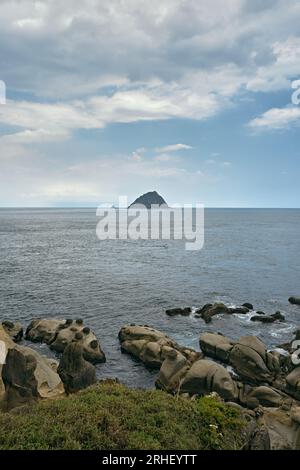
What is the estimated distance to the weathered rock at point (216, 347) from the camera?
36062 mm

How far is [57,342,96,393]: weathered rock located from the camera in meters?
28.4

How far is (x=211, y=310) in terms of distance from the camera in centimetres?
5050

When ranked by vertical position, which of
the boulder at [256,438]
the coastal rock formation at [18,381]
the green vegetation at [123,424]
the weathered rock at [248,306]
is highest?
the green vegetation at [123,424]

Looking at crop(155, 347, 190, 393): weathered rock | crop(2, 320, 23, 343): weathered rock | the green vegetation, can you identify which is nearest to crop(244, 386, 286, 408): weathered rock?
crop(155, 347, 190, 393): weathered rock

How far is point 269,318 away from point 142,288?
76.2 feet

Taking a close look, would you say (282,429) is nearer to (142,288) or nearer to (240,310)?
(240,310)

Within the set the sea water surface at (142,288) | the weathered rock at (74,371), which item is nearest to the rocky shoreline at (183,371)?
the weathered rock at (74,371)

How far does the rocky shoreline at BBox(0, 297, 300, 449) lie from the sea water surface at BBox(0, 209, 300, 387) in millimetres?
2205

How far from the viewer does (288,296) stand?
198ft

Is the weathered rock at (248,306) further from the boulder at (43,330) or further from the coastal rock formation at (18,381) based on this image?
the coastal rock formation at (18,381)

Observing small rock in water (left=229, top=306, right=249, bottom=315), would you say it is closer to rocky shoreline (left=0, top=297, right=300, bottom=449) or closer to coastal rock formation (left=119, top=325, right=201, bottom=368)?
rocky shoreline (left=0, top=297, right=300, bottom=449)

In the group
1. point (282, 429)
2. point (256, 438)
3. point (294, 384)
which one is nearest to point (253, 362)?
point (294, 384)

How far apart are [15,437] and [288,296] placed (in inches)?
2121
